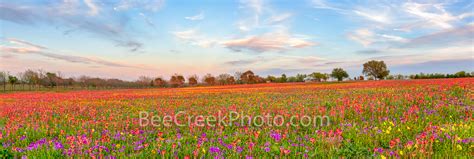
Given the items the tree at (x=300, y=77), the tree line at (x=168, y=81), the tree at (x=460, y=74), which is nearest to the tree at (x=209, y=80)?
the tree line at (x=168, y=81)

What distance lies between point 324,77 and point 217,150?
132 meters

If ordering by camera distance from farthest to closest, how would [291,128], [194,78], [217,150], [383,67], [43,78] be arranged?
[194,78], [383,67], [43,78], [291,128], [217,150]

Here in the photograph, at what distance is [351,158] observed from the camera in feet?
13.8

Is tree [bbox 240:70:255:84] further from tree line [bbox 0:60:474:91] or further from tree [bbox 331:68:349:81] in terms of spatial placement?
tree [bbox 331:68:349:81]

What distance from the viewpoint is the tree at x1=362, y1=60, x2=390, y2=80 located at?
126 m

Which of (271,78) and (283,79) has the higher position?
(271,78)

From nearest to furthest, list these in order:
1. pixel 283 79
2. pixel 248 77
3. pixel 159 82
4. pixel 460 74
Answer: pixel 460 74 → pixel 283 79 → pixel 159 82 → pixel 248 77

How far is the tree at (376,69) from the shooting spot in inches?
4946

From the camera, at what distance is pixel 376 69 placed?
127125mm

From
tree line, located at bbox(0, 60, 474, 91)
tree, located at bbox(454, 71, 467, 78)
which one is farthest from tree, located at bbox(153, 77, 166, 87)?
tree, located at bbox(454, 71, 467, 78)

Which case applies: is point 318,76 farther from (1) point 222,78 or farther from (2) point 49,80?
(2) point 49,80

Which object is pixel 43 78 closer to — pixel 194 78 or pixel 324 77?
pixel 194 78

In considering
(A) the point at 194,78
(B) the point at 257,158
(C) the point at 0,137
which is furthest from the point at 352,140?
(A) the point at 194,78

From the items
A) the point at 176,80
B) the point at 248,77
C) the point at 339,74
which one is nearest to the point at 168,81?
the point at 176,80
